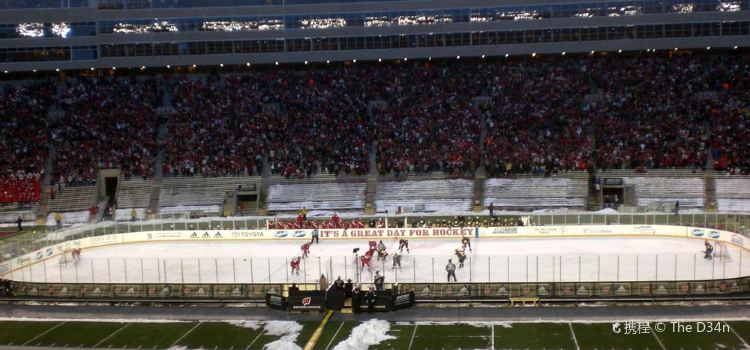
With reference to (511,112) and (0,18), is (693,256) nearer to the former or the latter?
(511,112)

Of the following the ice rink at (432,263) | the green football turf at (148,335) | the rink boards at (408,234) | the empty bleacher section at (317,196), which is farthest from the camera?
the empty bleacher section at (317,196)

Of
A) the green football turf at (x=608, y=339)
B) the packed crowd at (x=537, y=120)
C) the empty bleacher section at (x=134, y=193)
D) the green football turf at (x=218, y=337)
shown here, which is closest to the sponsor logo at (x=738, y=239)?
the green football turf at (x=608, y=339)

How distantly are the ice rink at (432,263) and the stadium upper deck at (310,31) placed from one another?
103 feet

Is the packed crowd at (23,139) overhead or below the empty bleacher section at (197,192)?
overhead

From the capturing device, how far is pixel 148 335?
28953 millimetres

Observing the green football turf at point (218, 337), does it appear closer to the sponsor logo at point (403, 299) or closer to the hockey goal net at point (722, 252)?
the sponsor logo at point (403, 299)

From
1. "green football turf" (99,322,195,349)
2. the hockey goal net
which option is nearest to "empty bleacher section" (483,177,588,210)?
the hockey goal net

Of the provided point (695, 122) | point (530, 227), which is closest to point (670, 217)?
point (530, 227)

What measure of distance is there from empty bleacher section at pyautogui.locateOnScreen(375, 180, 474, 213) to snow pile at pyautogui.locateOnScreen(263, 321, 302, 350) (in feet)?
93.2

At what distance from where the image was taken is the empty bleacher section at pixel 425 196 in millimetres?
57562

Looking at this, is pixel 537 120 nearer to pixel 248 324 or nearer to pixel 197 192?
pixel 197 192

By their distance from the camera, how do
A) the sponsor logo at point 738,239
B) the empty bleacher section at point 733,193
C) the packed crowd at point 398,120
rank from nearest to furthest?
the sponsor logo at point 738,239 → the empty bleacher section at point 733,193 → the packed crowd at point 398,120

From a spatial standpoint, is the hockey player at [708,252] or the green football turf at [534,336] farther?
the hockey player at [708,252]

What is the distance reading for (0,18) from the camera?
73625mm
